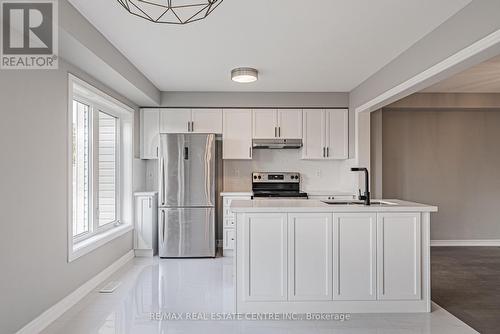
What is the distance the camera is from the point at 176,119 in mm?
5148

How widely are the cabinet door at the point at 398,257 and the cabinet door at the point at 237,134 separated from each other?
2.71 m

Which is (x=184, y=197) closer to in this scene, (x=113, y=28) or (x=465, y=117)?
(x=113, y=28)

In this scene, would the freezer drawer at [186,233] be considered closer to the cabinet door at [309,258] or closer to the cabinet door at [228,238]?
the cabinet door at [228,238]

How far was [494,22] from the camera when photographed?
214 centimetres

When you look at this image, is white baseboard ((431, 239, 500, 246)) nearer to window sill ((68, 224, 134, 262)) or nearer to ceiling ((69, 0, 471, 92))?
ceiling ((69, 0, 471, 92))

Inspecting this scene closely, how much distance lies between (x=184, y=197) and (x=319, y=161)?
2.31 meters

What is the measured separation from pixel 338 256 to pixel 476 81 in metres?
3.47

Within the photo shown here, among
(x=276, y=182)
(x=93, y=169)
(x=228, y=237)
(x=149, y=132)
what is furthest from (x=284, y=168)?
(x=93, y=169)

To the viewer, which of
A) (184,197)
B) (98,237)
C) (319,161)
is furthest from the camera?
(319,161)

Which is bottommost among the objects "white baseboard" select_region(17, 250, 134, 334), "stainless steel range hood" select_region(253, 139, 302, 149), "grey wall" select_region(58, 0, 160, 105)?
"white baseboard" select_region(17, 250, 134, 334)

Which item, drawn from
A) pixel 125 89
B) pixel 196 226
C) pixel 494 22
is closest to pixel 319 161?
pixel 196 226

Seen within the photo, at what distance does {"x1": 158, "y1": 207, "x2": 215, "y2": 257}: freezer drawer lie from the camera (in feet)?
15.8

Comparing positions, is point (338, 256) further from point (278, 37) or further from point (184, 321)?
point (278, 37)

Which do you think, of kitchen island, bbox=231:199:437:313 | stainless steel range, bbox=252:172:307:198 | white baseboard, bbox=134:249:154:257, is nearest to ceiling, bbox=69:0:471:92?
kitchen island, bbox=231:199:437:313
